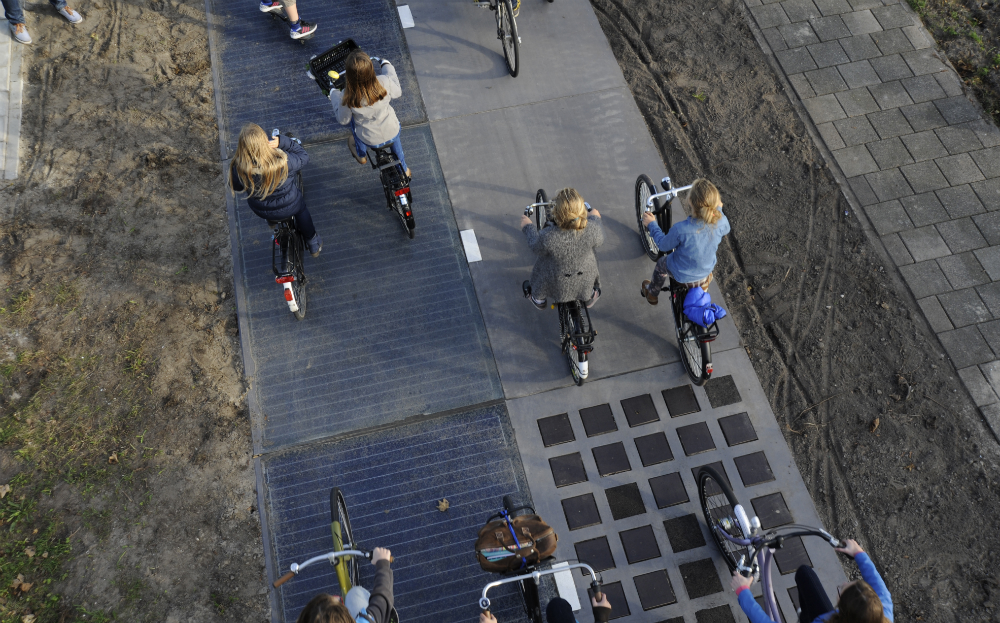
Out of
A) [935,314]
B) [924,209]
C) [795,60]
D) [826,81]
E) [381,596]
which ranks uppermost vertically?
[795,60]

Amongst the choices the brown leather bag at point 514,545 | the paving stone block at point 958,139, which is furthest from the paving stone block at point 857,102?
the brown leather bag at point 514,545

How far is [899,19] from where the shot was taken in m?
7.50

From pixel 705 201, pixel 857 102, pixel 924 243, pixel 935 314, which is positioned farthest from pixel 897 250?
pixel 705 201

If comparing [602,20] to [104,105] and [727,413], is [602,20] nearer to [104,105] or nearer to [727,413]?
[727,413]

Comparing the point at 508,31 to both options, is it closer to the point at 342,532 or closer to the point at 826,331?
the point at 826,331

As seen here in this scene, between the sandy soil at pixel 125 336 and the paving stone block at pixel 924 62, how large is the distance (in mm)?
7559

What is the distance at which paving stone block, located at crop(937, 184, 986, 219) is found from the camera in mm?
6250

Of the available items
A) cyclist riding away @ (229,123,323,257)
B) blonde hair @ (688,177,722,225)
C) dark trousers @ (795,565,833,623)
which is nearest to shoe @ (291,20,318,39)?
cyclist riding away @ (229,123,323,257)

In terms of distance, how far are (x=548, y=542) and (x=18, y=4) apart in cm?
785

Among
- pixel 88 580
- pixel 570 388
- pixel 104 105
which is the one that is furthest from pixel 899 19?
pixel 88 580

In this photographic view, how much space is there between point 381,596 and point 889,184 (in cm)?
604

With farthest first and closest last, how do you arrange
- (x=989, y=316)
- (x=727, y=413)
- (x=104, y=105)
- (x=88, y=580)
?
(x=104, y=105) → (x=989, y=316) → (x=727, y=413) → (x=88, y=580)

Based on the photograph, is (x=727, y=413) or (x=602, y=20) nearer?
(x=727, y=413)

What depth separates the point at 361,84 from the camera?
504 cm
